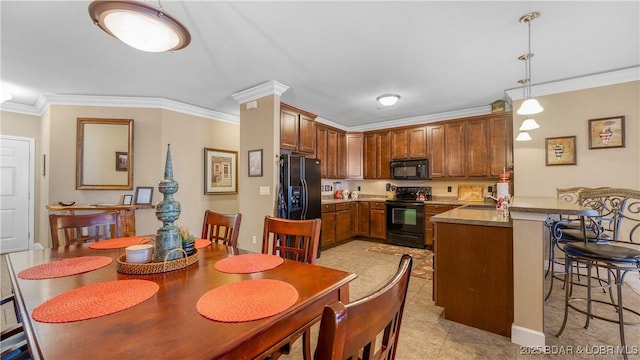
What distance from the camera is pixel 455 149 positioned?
4637mm

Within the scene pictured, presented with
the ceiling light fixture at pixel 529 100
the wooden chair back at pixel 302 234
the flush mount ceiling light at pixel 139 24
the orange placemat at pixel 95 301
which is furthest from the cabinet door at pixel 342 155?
the orange placemat at pixel 95 301

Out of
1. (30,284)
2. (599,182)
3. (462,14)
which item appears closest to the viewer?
(30,284)

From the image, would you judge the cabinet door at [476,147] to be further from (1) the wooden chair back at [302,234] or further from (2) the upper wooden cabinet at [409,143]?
(1) the wooden chair back at [302,234]

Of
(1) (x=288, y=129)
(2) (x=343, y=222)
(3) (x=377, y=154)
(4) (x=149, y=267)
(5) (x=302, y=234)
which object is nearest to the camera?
(4) (x=149, y=267)

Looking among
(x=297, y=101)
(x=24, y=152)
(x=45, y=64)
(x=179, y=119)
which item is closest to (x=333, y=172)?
(x=297, y=101)

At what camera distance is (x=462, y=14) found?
2109mm

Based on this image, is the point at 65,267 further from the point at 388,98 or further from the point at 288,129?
the point at 388,98

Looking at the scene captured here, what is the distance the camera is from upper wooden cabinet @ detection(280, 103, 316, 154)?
12.6 ft

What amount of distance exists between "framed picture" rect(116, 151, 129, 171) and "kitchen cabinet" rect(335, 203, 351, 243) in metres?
3.50

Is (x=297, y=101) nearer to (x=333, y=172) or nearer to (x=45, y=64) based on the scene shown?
(x=333, y=172)

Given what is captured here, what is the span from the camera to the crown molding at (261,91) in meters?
3.50

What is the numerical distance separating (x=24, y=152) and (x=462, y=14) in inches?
257

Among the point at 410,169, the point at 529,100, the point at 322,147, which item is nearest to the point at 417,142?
the point at 410,169

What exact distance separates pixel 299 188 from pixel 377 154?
7.74ft
